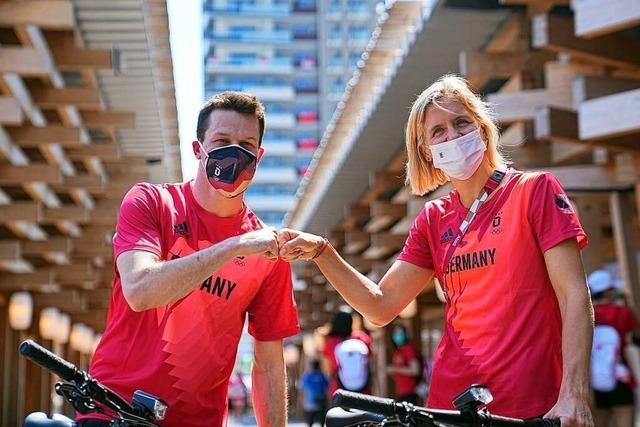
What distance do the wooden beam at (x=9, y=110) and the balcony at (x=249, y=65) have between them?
9884 cm

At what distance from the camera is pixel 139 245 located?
3.85 meters

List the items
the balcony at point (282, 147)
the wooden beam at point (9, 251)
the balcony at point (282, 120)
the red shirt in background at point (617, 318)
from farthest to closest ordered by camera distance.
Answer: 1. the balcony at point (282, 120)
2. the balcony at point (282, 147)
3. the wooden beam at point (9, 251)
4. the red shirt in background at point (617, 318)

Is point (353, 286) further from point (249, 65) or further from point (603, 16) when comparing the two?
point (249, 65)

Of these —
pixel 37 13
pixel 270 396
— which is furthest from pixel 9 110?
pixel 270 396

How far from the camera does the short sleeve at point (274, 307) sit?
4312mm

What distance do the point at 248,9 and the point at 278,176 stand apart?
16621mm

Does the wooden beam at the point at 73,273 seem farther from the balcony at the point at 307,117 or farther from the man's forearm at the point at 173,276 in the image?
the balcony at the point at 307,117

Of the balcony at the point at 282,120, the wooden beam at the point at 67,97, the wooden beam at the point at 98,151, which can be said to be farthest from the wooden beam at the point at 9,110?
the balcony at the point at 282,120

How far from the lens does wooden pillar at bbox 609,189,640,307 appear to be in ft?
40.0

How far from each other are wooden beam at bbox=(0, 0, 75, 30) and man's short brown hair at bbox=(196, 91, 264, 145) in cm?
805

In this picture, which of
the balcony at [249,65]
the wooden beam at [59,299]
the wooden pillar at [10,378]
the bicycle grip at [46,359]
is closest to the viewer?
the bicycle grip at [46,359]

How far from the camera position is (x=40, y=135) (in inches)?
589

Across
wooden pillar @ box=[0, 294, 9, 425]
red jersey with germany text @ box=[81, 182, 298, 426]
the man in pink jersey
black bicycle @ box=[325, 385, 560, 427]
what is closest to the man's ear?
the man in pink jersey

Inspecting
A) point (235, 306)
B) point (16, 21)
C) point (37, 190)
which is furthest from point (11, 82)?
point (235, 306)
